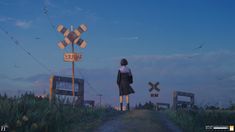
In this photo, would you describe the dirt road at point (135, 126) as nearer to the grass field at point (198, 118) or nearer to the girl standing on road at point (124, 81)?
the grass field at point (198, 118)

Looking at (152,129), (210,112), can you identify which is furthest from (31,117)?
(210,112)

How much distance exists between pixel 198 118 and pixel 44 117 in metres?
7.93

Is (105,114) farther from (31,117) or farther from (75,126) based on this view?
(31,117)

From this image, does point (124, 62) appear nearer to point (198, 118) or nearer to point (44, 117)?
point (198, 118)

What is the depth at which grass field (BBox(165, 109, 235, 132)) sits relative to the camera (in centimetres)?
1365

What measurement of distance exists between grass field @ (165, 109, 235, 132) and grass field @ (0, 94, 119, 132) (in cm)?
253

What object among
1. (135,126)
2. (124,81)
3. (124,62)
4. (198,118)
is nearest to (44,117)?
(135,126)

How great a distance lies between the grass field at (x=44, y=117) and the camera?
30.5ft

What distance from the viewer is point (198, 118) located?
16500mm

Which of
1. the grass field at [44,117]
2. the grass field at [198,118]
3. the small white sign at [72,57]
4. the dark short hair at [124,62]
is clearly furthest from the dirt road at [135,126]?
the dark short hair at [124,62]

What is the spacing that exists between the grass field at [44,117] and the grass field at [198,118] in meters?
2.53

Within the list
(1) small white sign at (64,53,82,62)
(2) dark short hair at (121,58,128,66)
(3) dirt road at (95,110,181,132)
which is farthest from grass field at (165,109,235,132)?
(1) small white sign at (64,53,82,62)

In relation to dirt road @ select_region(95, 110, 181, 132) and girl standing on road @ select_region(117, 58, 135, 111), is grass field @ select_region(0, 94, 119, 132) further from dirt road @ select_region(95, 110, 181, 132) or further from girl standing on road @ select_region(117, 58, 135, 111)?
girl standing on road @ select_region(117, 58, 135, 111)

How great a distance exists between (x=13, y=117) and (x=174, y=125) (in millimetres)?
5263
